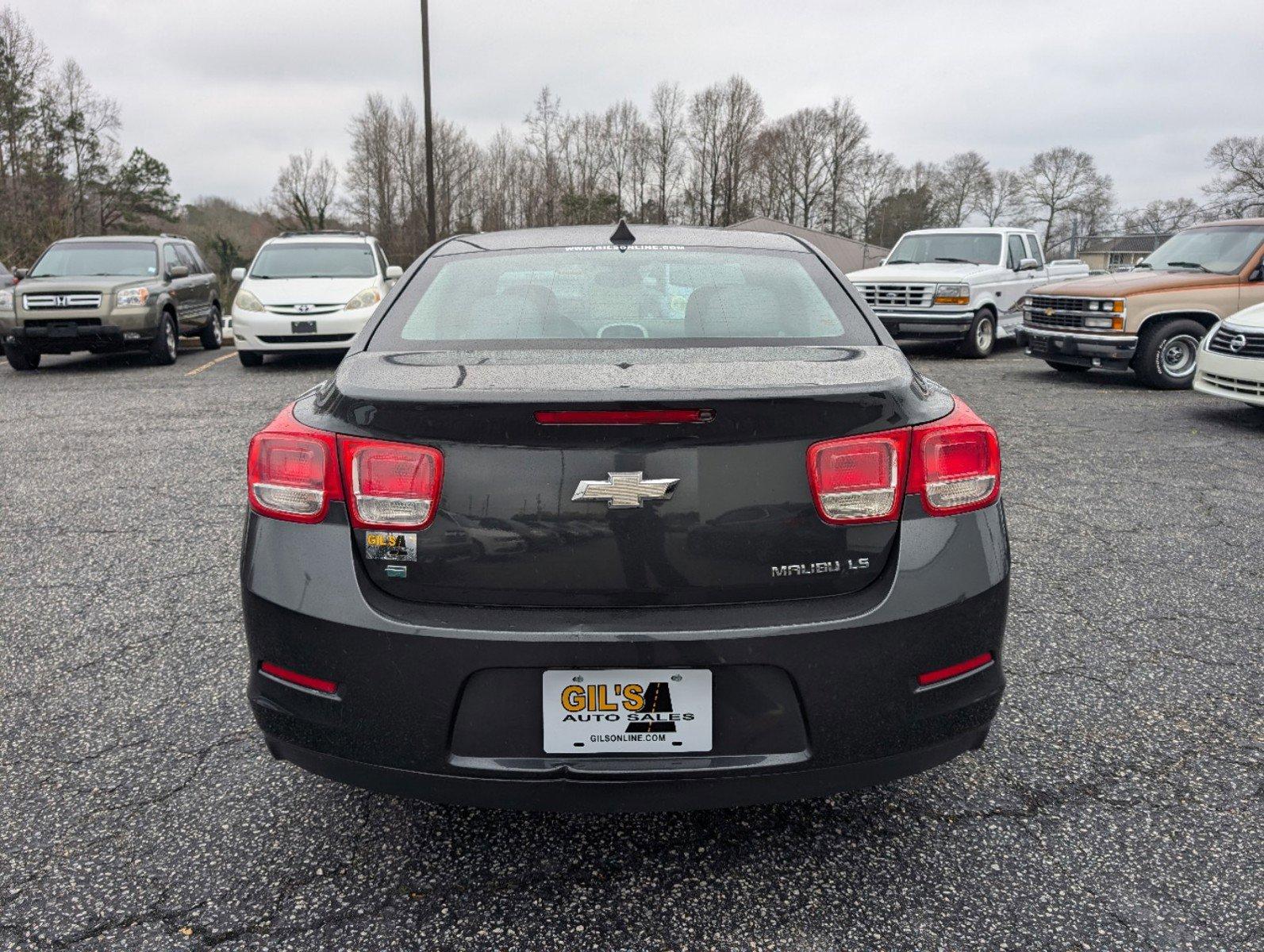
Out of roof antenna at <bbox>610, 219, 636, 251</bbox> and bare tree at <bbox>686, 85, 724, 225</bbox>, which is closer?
roof antenna at <bbox>610, 219, 636, 251</bbox>

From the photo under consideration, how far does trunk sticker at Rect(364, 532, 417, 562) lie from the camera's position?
1.89 m

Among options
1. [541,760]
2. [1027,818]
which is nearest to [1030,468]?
[1027,818]

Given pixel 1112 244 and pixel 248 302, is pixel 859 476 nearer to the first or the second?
pixel 248 302

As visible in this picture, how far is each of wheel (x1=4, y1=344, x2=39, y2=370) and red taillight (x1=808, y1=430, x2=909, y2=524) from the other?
13.1m

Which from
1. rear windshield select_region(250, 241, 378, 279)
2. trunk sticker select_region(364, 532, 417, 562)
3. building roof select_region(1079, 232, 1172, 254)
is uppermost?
building roof select_region(1079, 232, 1172, 254)

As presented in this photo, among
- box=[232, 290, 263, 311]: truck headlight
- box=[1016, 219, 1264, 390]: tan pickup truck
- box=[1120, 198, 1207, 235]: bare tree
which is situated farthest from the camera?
box=[1120, 198, 1207, 235]: bare tree

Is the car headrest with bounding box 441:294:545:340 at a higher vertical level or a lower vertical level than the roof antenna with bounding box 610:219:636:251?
lower

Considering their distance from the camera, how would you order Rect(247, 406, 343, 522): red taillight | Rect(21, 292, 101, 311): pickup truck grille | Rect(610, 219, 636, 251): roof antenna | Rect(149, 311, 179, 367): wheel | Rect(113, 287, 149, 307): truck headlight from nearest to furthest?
Rect(247, 406, 343, 522): red taillight < Rect(610, 219, 636, 251): roof antenna < Rect(21, 292, 101, 311): pickup truck grille < Rect(113, 287, 149, 307): truck headlight < Rect(149, 311, 179, 367): wheel

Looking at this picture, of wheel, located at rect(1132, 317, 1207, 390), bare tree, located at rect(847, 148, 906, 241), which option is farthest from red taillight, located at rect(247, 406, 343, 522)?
bare tree, located at rect(847, 148, 906, 241)

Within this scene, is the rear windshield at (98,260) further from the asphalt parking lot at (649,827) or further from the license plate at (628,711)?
the license plate at (628,711)

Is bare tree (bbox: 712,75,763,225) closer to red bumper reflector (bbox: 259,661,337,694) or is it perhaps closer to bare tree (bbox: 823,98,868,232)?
bare tree (bbox: 823,98,868,232)

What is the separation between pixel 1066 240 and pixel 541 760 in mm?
24933

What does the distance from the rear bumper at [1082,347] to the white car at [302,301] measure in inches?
305

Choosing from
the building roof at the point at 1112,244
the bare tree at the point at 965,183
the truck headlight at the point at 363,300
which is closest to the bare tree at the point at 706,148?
the bare tree at the point at 965,183
